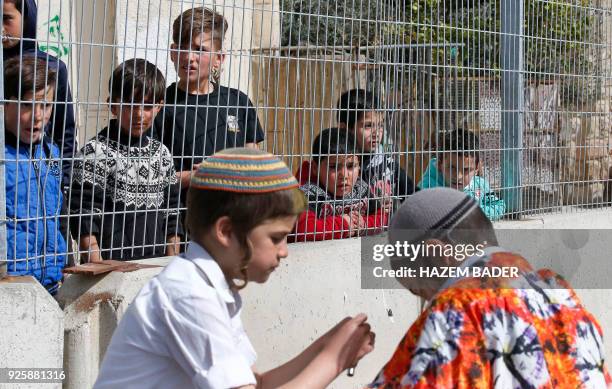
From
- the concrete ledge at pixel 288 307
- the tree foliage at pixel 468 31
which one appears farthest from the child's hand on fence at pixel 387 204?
the tree foliage at pixel 468 31

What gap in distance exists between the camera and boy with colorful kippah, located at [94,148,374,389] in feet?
8.43

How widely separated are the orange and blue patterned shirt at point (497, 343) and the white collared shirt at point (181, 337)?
41 cm

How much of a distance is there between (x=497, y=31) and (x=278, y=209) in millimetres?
4379

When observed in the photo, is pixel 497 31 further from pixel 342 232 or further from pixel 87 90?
pixel 87 90

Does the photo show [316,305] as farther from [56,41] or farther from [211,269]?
[211,269]

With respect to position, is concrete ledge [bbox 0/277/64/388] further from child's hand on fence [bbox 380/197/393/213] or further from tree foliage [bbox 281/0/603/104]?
child's hand on fence [bbox 380/197/393/213]

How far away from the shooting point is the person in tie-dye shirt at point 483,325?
8.37ft

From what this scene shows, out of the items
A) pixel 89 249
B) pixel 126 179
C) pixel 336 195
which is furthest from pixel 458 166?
pixel 89 249

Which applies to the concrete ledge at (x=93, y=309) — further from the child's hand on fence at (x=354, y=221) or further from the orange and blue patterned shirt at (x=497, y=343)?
the orange and blue patterned shirt at (x=497, y=343)

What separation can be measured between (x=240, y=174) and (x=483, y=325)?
72 centimetres

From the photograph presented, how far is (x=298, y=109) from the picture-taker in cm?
539

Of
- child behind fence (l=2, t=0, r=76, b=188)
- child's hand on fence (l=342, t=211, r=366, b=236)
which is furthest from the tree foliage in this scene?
child behind fence (l=2, t=0, r=76, b=188)

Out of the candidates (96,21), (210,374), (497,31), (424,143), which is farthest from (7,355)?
(497,31)

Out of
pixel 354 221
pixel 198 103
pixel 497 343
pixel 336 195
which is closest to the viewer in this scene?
pixel 497 343
